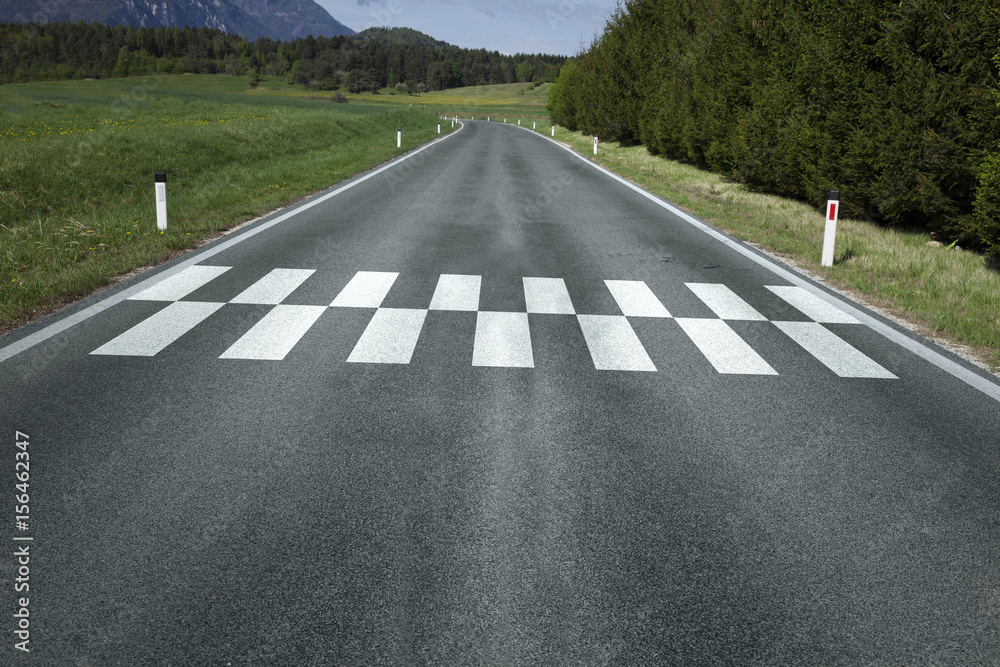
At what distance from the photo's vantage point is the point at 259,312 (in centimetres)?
733

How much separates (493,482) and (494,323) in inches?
129

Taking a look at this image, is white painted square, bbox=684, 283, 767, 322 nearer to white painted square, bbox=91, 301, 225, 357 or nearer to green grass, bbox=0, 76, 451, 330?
white painted square, bbox=91, 301, 225, 357

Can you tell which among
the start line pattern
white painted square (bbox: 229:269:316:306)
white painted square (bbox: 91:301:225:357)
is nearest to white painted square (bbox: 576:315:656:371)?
the start line pattern

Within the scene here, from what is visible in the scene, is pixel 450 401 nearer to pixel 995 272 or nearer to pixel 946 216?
pixel 995 272

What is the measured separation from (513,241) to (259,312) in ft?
17.6

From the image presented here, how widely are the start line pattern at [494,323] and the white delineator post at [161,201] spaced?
299 centimetres

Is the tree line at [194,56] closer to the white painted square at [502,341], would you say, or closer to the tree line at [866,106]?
the tree line at [866,106]

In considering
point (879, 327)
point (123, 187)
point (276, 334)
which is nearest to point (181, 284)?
point (276, 334)

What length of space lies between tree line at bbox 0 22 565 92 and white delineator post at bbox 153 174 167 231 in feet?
482

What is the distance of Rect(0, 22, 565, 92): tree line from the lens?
5817 inches

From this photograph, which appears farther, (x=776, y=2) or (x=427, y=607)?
(x=776, y=2)

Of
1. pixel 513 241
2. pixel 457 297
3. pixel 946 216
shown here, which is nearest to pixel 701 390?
pixel 457 297

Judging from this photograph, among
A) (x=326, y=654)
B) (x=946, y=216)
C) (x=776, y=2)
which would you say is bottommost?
(x=326, y=654)

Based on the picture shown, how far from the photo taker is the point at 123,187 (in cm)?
1748
